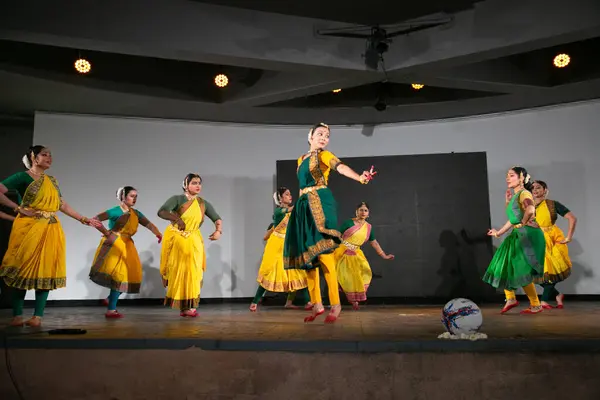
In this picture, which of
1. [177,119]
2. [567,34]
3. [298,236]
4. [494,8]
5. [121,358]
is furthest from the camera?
[177,119]

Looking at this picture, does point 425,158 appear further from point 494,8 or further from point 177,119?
point 177,119

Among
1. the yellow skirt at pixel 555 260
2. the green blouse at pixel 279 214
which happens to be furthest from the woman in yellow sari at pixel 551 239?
the green blouse at pixel 279 214

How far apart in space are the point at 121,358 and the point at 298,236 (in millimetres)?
1657

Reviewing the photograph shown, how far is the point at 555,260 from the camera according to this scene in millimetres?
6098

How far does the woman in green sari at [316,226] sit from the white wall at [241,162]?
397 cm

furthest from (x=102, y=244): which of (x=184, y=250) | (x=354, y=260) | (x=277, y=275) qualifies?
(x=354, y=260)

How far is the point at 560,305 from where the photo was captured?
5.76 meters

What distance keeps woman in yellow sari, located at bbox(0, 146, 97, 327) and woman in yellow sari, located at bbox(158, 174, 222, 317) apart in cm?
106

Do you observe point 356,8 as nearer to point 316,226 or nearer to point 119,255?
point 316,226

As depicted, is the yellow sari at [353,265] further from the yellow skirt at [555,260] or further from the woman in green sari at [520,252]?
the yellow skirt at [555,260]

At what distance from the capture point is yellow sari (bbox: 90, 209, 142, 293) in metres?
5.39

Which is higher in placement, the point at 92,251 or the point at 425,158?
the point at 425,158

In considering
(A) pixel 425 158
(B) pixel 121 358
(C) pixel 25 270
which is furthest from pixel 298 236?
(A) pixel 425 158

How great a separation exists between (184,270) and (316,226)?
1772 millimetres
